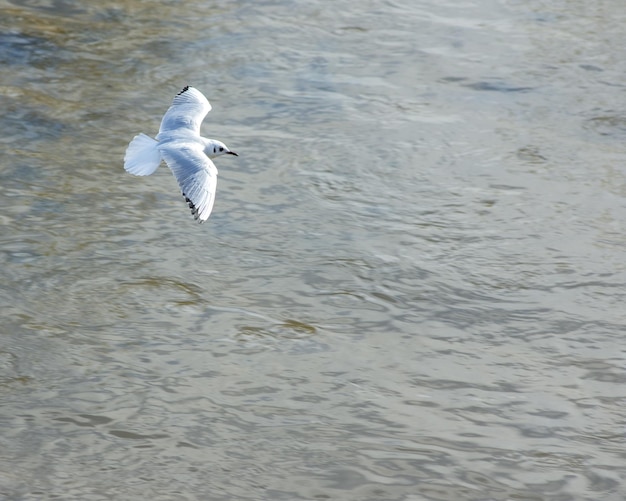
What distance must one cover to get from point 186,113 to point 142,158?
64 centimetres

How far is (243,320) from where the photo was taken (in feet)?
17.7

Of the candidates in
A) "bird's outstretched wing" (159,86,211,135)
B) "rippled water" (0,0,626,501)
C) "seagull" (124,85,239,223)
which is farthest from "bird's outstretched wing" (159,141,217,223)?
"rippled water" (0,0,626,501)

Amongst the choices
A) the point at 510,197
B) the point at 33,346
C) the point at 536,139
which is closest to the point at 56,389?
the point at 33,346

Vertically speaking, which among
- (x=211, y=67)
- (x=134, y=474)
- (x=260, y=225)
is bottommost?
(x=134, y=474)

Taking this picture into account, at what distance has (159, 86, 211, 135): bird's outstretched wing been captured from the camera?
5488mm

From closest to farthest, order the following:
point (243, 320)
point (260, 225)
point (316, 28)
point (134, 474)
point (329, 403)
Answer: point (134, 474) → point (329, 403) → point (243, 320) → point (260, 225) → point (316, 28)

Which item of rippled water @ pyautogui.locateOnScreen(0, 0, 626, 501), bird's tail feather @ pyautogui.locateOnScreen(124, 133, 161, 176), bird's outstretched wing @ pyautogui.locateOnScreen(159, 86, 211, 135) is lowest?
rippled water @ pyautogui.locateOnScreen(0, 0, 626, 501)

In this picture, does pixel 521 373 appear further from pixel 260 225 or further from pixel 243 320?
pixel 260 225

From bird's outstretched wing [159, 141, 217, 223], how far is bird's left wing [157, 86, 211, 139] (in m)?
0.37

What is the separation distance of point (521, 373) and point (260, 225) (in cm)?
184

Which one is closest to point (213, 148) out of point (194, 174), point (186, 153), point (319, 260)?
point (186, 153)

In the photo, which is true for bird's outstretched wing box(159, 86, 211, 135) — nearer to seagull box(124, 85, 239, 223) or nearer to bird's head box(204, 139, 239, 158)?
seagull box(124, 85, 239, 223)

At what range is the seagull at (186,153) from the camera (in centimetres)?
461

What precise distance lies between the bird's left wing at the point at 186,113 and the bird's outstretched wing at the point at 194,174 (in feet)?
1.21
